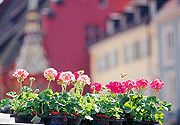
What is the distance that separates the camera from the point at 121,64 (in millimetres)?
41750

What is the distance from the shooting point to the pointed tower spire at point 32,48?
46.3 meters

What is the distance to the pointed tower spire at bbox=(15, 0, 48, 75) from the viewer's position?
4634 centimetres

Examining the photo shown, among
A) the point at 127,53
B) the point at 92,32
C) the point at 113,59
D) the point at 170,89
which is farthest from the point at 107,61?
the point at 170,89

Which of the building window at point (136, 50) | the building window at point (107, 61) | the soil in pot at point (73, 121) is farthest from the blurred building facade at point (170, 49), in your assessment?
the soil in pot at point (73, 121)

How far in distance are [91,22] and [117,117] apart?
42.1m

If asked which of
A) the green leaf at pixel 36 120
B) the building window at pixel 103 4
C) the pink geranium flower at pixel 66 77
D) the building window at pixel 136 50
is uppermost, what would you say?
the building window at pixel 103 4

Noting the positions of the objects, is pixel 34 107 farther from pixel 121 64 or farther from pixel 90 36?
pixel 90 36

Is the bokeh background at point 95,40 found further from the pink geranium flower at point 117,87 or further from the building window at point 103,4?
the pink geranium flower at point 117,87

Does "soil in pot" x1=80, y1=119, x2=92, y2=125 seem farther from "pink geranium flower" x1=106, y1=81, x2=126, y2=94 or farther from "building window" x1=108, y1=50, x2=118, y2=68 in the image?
"building window" x1=108, y1=50, x2=118, y2=68

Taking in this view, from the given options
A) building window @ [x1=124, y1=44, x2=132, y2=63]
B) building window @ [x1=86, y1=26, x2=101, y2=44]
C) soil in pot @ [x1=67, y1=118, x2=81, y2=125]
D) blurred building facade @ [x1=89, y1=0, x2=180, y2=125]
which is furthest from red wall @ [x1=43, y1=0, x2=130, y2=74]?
soil in pot @ [x1=67, y1=118, x2=81, y2=125]

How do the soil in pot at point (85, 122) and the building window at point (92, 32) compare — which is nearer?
the soil in pot at point (85, 122)

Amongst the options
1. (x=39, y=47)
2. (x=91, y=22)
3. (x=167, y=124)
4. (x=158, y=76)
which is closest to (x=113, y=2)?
(x=91, y=22)

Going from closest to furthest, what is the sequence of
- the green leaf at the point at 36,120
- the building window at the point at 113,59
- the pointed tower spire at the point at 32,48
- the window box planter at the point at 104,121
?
the green leaf at the point at 36,120 < the window box planter at the point at 104,121 < the building window at the point at 113,59 < the pointed tower spire at the point at 32,48

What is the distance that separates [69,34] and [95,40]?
2325 millimetres
